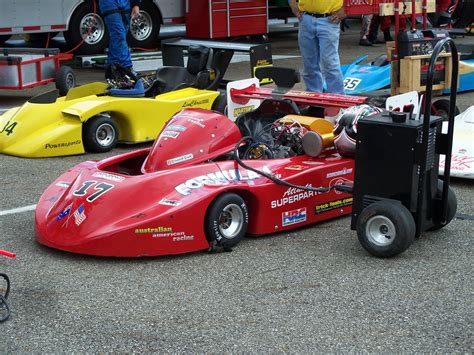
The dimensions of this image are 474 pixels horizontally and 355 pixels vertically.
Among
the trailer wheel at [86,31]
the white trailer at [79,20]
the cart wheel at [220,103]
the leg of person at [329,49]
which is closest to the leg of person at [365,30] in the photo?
the white trailer at [79,20]

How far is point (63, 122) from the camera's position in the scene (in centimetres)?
771

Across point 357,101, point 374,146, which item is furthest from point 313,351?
point 357,101

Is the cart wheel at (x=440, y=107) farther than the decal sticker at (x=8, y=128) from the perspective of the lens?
Yes

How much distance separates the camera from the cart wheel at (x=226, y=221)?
5.13m

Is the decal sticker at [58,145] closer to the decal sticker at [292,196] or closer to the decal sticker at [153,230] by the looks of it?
the decal sticker at [292,196]

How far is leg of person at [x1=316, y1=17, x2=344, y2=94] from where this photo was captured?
823cm

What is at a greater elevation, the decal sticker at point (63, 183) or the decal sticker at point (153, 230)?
the decal sticker at point (63, 183)

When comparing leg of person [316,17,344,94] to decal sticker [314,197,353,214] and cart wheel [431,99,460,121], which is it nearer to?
cart wheel [431,99,460,121]

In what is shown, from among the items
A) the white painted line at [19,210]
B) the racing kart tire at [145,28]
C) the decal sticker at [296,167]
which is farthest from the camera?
the racing kart tire at [145,28]

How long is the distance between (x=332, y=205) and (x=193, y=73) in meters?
3.56

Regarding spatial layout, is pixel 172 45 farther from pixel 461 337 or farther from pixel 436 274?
pixel 461 337

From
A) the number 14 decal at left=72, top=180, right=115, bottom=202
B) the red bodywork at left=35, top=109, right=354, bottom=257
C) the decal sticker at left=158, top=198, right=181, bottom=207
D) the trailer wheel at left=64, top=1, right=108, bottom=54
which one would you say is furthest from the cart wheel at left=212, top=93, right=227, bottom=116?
the trailer wheel at left=64, top=1, right=108, bottom=54

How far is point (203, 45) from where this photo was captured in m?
9.10

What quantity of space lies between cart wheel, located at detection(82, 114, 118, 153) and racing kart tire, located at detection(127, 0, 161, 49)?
294 inches
